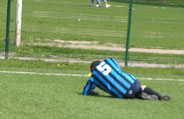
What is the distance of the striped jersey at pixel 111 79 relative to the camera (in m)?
8.16

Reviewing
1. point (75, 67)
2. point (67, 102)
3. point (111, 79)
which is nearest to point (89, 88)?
point (111, 79)

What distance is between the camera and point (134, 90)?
8.24 m

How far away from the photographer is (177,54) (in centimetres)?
1459

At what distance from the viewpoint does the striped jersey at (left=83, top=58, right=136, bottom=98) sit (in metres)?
8.16

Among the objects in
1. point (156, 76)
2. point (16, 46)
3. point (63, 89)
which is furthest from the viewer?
point (16, 46)

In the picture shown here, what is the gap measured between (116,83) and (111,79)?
0.10 metres

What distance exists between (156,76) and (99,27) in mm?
7234

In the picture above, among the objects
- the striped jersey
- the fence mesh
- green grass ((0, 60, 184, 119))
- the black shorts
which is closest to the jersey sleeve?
the striped jersey

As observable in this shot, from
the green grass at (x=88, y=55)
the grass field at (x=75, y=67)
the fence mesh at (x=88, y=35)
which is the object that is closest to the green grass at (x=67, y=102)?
the grass field at (x=75, y=67)

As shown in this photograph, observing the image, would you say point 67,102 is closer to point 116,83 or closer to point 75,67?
point 116,83

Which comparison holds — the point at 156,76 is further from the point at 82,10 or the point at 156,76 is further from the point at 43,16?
the point at 82,10

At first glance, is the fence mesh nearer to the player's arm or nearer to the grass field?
the grass field

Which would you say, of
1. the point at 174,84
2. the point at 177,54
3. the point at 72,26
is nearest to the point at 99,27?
the point at 72,26

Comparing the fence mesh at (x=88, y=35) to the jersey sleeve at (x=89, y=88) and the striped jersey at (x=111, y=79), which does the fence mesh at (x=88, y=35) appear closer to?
the jersey sleeve at (x=89, y=88)
